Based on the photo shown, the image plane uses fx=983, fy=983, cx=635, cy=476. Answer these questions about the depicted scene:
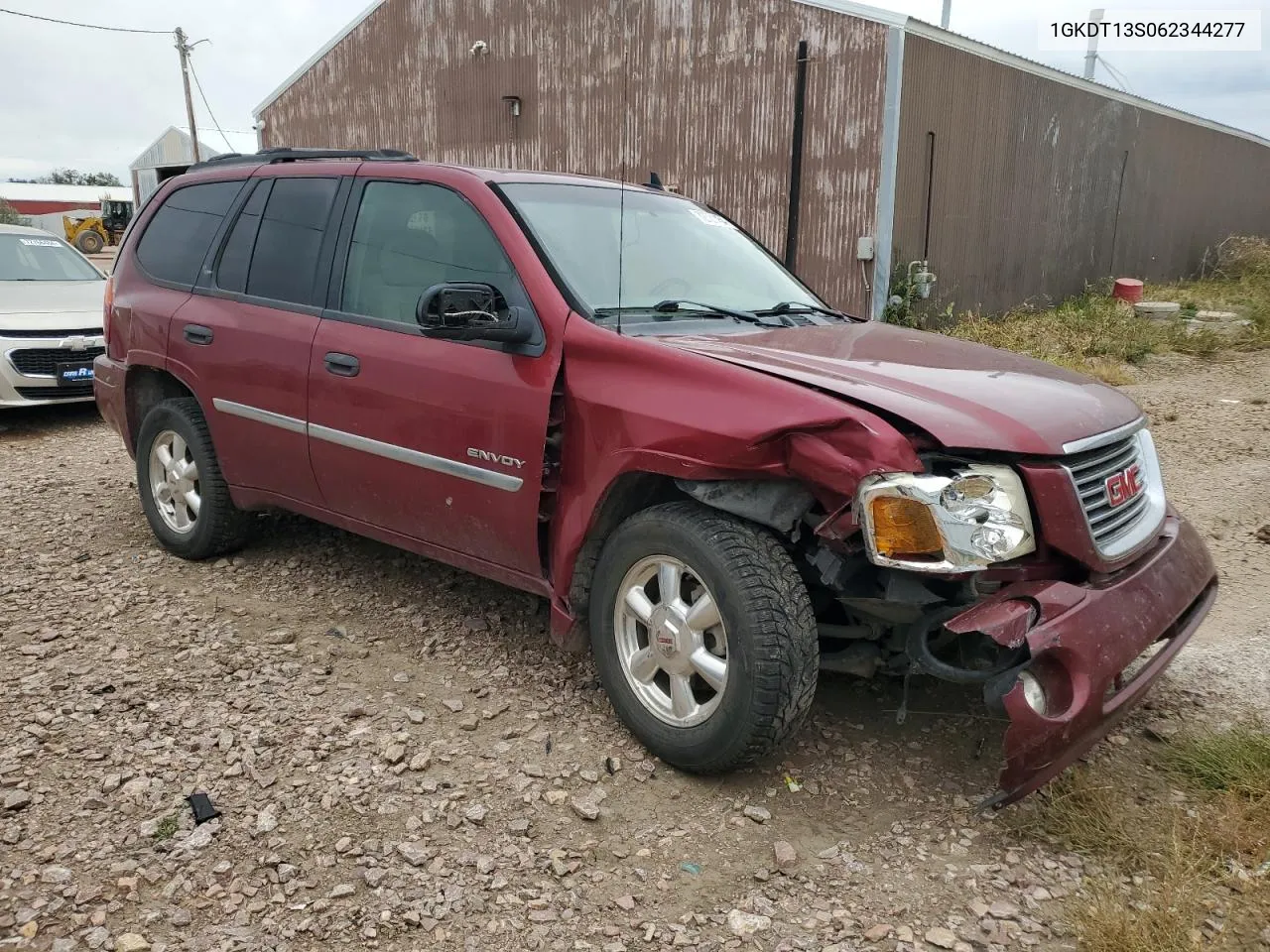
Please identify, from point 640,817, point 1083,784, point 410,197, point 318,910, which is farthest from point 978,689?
point 410,197

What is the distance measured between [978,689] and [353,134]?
1749cm

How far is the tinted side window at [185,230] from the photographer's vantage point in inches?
178

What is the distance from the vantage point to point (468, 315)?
124 inches

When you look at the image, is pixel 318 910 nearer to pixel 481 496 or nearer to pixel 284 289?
pixel 481 496

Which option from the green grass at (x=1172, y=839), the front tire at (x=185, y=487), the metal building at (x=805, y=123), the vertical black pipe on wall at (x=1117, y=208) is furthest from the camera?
the vertical black pipe on wall at (x=1117, y=208)

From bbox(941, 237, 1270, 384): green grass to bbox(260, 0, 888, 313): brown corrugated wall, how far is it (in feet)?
6.18

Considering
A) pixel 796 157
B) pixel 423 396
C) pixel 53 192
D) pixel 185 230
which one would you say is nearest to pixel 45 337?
pixel 185 230

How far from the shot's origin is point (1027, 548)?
258cm

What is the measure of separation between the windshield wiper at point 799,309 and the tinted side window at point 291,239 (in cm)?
182

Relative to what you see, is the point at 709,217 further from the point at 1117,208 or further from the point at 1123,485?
the point at 1117,208

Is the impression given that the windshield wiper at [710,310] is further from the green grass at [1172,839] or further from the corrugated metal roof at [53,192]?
the corrugated metal roof at [53,192]

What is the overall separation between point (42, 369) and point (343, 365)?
554 centimetres

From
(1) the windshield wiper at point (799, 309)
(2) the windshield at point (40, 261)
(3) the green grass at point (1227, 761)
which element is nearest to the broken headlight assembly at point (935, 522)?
(3) the green grass at point (1227, 761)

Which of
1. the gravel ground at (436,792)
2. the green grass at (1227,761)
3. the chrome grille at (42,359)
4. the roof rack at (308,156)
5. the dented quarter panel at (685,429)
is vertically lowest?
the gravel ground at (436,792)
